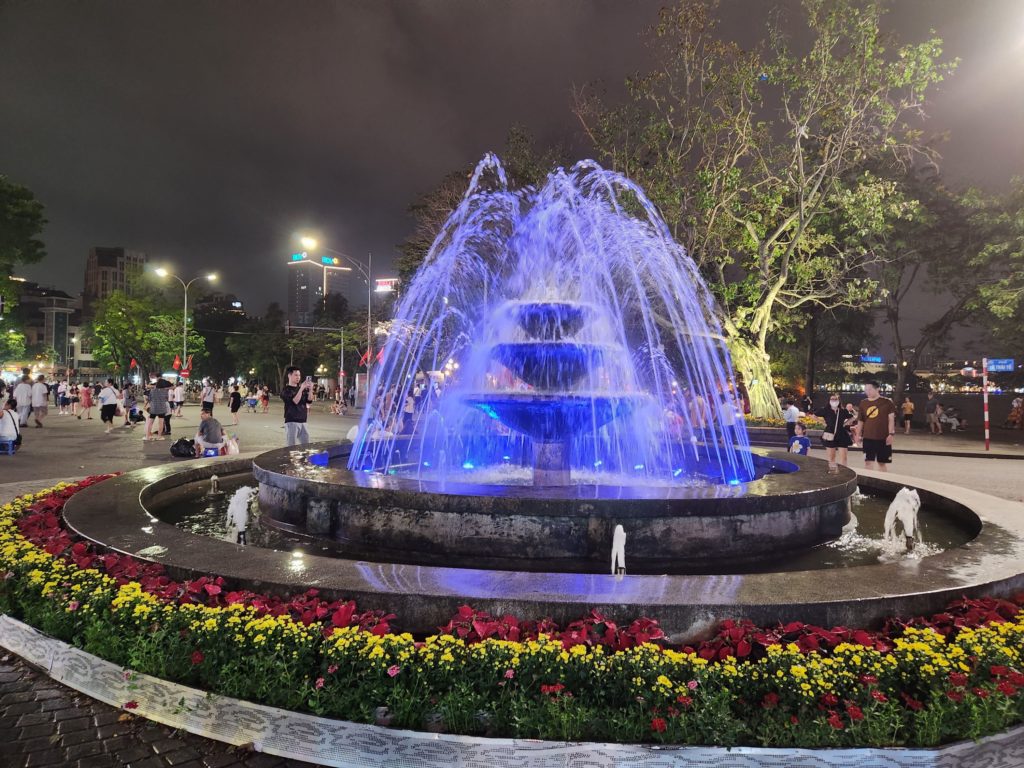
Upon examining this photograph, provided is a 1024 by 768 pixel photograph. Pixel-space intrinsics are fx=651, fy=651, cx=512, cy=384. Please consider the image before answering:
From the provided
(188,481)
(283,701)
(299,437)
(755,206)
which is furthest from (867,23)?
(283,701)

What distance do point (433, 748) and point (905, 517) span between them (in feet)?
19.6

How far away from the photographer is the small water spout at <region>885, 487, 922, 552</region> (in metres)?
6.93

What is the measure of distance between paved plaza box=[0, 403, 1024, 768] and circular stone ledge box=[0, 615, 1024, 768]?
97 millimetres

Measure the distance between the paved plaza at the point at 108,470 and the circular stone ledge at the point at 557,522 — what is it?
2.77 m

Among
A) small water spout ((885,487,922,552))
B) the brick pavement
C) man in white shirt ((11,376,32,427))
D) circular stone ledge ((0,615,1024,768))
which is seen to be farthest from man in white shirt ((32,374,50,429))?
small water spout ((885,487,922,552))

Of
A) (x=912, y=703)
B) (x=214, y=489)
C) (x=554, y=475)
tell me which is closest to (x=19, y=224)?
(x=214, y=489)

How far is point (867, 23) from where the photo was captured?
21453 millimetres

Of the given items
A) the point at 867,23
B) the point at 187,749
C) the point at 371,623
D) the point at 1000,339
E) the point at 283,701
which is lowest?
the point at 187,749

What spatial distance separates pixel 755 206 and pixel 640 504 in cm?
2205

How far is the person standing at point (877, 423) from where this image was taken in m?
12.1

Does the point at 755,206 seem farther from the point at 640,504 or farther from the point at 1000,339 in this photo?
the point at 640,504

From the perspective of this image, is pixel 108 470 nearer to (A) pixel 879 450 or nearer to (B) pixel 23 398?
(B) pixel 23 398

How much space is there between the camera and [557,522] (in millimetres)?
6023

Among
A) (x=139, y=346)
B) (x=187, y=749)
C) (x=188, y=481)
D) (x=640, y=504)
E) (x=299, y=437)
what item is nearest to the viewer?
(x=187, y=749)
